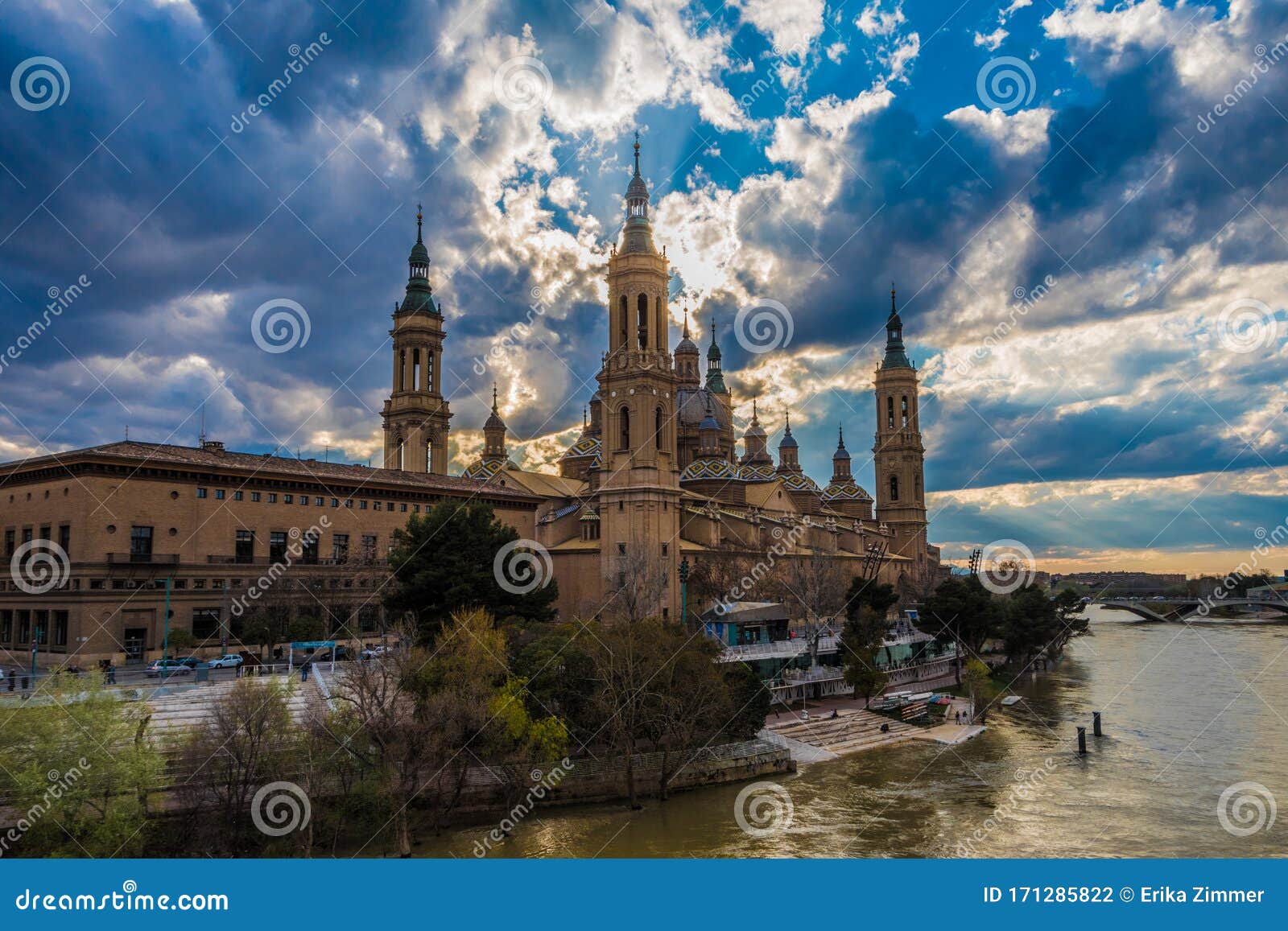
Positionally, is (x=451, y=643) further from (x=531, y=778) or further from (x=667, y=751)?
(x=667, y=751)

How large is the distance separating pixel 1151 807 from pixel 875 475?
71839mm

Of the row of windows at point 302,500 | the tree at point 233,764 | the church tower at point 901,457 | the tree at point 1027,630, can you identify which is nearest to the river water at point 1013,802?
the tree at point 233,764

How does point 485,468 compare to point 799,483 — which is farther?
point 799,483

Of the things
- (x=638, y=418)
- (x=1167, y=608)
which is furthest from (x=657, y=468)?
(x=1167, y=608)

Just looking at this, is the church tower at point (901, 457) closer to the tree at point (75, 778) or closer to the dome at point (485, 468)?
the dome at point (485, 468)

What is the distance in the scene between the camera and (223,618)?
138 ft

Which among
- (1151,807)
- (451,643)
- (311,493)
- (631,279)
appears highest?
(631,279)

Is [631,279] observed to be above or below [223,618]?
above

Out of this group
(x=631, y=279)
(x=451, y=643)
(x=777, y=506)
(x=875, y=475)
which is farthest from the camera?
(x=875, y=475)

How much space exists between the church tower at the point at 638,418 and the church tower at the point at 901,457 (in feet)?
143

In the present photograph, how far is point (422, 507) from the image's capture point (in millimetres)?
55000

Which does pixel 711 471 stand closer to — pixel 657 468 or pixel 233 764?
pixel 657 468

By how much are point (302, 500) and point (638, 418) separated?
66.7 ft

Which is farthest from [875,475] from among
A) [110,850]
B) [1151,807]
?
[110,850]
